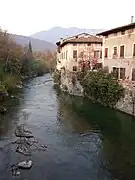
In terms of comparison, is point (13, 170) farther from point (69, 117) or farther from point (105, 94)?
point (105, 94)

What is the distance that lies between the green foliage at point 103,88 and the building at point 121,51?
1.10m

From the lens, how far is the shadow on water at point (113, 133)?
1352 cm


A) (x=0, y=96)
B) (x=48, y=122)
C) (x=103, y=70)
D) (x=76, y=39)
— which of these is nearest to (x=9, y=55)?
(x=76, y=39)

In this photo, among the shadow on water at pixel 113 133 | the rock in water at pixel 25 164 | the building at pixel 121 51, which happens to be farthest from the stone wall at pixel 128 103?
the rock in water at pixel 25 164

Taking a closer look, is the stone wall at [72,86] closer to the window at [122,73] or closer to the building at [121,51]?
the building at [121,51]

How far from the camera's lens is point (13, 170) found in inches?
497

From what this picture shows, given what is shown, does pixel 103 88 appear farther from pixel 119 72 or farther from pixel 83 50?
pixel 83 50

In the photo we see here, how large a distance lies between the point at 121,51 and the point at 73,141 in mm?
12590

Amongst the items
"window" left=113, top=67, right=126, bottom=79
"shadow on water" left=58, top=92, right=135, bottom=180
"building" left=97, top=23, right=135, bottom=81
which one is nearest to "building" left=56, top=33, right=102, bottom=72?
"building" left=97, top=23, right=135, bottom=81

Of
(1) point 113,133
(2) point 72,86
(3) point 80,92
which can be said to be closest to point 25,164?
(1) point 113,133

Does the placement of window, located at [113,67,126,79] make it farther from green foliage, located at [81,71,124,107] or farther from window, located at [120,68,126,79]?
green foliage, located at [81,71,124,107]

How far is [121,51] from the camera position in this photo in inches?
1053

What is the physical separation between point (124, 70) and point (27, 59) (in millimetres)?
34629

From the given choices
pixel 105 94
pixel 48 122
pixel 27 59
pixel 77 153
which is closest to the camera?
pixel 77 153
